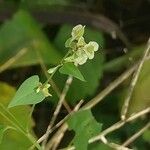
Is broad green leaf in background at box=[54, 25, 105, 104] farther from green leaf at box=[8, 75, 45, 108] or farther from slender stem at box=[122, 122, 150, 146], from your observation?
green leaf at box=[8, 75, 45, 108]

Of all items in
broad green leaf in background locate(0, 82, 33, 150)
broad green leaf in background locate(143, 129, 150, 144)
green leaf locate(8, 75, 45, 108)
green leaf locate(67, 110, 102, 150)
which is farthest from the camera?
broad green leaf in background locate(143, 129, 150, 144)

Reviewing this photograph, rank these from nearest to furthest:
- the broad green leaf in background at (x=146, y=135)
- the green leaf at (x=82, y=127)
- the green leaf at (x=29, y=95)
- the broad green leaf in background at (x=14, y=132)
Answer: the green leaf at (x=29, y=95), the green leaf at (x=82, y=127), the broad green leaf in background at (x=14, y=132), the broad green leaf in background at (x=146, y=135)

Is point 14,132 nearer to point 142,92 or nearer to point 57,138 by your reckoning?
point 57,138

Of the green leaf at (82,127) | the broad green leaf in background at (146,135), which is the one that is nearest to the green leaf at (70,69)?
the green leaf at (82,127)

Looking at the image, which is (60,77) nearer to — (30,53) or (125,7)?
(30,53)

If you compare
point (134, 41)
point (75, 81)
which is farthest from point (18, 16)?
point (134, 41)

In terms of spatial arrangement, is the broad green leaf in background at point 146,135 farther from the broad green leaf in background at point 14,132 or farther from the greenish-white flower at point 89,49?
the greenish-white flower at point 89,49

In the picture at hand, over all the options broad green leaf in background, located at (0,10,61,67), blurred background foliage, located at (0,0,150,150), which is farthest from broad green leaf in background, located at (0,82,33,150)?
broad green leaf in background, located at (0,10,61,67)

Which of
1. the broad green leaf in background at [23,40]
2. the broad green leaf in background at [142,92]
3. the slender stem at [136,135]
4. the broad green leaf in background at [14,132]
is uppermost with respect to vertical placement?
the broad green leaf in background at [23,40]
